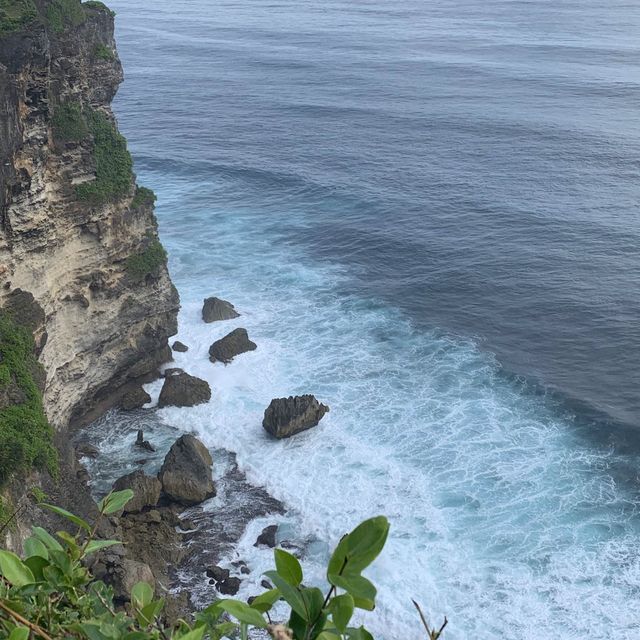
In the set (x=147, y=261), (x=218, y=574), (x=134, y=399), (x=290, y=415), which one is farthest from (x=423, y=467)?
(x=147, y=261)

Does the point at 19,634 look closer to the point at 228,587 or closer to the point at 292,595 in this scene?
the point at 292,595

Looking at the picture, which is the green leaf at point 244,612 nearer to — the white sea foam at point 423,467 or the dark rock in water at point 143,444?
the white sea foam at point 423,467

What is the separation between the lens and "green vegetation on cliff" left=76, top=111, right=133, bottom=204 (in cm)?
3466

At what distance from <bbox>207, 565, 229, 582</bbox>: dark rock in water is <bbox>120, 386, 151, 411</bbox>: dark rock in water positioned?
12.0m

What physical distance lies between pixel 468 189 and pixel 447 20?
254 ft

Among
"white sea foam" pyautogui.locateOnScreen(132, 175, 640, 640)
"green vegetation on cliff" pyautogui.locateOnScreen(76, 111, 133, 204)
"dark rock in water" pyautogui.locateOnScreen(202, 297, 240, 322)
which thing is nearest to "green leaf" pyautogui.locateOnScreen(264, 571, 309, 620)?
"white sea foam" pyautogui.locateOnScreen(132, 175, 640, 640)

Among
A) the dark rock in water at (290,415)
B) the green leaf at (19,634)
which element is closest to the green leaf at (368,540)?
the green leaf at (19,634)

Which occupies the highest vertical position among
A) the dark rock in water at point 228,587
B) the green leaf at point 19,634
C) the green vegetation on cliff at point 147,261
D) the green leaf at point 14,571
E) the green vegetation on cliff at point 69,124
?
the green leaf at point 19,634

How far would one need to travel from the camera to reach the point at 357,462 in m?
35.8

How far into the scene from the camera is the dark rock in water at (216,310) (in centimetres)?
4703

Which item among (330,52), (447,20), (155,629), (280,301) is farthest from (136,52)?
(155,629)

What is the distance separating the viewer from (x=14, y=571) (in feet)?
14.0

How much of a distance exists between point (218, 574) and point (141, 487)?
5.28 metres

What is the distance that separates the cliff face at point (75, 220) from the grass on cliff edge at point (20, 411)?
1815mm
